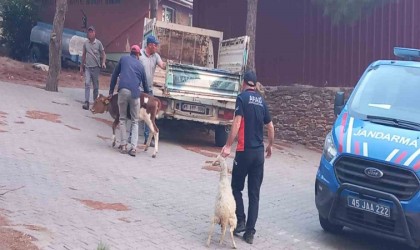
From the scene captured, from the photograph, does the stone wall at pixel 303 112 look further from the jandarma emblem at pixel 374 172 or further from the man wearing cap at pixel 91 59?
the jandarma emblem at pixel 374 172

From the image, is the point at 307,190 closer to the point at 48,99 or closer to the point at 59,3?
the point at 48,99

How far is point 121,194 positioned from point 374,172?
11.4 feet

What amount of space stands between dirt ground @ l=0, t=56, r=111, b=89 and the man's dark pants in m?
12.7

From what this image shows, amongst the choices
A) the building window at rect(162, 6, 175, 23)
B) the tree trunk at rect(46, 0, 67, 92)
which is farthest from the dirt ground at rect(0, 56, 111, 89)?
the building window at rect(162, 6, 175, 23)

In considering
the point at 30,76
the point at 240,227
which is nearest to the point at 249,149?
the point at 240,227

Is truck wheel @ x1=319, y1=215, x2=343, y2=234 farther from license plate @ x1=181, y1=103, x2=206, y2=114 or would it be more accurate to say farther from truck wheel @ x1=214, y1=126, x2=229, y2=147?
truck wheel @ x1=214, y1=126, x2=229, y2=147

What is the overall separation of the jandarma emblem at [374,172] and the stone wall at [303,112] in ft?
30.6

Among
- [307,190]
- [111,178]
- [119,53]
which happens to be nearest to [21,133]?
[111,178]

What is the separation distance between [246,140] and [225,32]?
12.8 meters

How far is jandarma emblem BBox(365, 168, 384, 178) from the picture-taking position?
7293 millimetres

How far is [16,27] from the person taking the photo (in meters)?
28.7

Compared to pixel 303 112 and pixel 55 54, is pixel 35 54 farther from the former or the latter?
pixel 303 112

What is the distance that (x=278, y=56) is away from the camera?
18.5 metres

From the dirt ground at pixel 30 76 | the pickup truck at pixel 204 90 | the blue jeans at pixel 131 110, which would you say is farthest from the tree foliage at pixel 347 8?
the dirt ground at pixel 30 76
